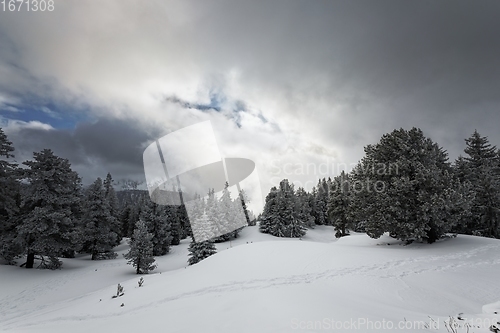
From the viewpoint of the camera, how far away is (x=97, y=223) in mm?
32531

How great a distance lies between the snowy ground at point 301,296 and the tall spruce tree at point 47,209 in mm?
3612

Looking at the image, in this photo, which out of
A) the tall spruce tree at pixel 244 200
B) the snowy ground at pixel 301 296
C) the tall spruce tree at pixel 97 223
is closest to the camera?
the snowy ground at pixel 301 296

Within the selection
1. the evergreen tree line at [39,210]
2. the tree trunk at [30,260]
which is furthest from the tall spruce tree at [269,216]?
the tree trunk at [30,260]

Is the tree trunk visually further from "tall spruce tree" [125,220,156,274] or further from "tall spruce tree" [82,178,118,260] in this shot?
"tall spruce tree" [82,178,118,260]

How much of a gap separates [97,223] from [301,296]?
3454 cm

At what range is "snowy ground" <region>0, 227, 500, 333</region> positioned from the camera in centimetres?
571

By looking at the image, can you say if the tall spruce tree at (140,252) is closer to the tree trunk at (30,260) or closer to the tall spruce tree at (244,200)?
the tree trunk at (30,260)

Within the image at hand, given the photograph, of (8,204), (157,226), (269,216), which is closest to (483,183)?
(269,216)

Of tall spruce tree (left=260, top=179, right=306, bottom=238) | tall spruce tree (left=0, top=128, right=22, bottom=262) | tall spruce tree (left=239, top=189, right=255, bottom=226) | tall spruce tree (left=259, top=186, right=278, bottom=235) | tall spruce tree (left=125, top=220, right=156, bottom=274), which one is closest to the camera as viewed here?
tall spruce tree (left=0, top=128, right=22, bottom=262)

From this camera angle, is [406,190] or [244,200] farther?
[244,200]

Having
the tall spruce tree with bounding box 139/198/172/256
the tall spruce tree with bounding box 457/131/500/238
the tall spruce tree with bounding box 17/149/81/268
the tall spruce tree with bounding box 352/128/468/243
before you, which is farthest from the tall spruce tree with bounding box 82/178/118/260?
the tall spruce tree with bounding box 457/131/500/238

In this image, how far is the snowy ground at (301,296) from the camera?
5.71 meters

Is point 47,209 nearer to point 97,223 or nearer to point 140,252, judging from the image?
point 140,252

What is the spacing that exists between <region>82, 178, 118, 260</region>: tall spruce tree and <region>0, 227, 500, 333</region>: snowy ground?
13338 millimetres
